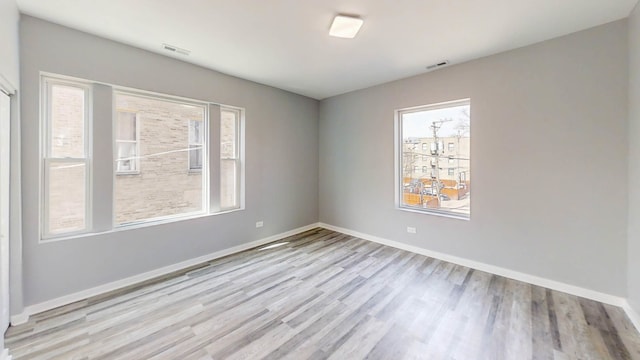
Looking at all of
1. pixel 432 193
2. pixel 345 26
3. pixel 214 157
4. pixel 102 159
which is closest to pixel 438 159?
pixel 432 193

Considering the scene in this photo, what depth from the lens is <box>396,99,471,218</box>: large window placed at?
11.7 feet

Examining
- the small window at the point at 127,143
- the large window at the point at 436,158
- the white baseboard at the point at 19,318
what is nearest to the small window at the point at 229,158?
the small window at the point at 127,143

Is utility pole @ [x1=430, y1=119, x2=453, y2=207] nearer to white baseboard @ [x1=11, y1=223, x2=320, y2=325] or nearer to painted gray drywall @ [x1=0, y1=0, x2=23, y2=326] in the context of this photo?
white baseboard @ [x1=11, y1=223, x2=320, y2=325]

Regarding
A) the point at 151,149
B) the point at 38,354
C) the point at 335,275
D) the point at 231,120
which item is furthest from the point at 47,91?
the point at 335,275

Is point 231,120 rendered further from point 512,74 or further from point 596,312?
point 596,312

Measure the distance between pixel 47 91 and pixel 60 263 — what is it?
175 centimetres

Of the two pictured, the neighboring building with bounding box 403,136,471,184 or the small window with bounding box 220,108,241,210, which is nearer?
the neighboring building with bounding box 403,136,471,184

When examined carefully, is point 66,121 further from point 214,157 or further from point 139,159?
point 214,157

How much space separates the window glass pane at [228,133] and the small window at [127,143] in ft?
3.68

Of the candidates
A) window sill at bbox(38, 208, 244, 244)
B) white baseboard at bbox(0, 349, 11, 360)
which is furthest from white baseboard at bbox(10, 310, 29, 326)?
window sill at bbox(38, 208, 244, 244)

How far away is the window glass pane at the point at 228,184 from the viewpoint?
3980 millimetres

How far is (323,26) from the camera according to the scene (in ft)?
8.32

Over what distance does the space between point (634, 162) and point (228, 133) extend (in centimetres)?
478

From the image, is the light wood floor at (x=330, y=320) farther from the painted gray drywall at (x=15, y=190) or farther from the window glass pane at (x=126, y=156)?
the window glass pane at (x=126, y=156)
